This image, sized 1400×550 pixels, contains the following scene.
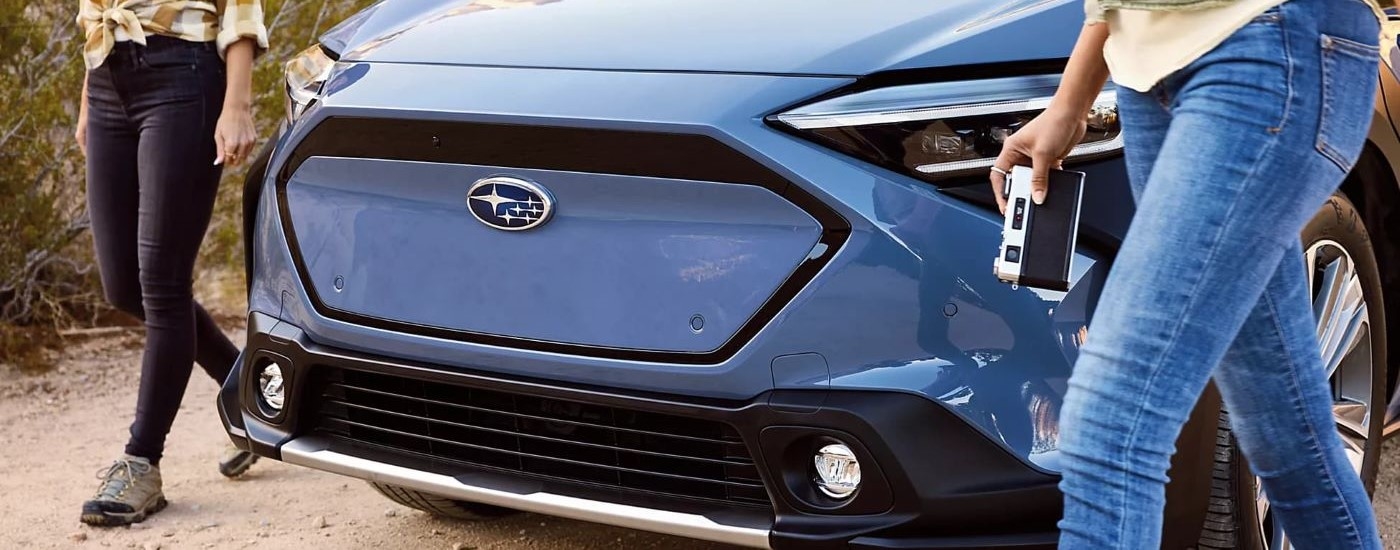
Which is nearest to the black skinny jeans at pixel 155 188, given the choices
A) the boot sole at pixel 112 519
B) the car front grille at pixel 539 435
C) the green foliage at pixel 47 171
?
the boot sole at pixel 112 519

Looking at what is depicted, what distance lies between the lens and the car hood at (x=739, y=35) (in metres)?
2.31

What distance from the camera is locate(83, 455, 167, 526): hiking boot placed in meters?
3.50

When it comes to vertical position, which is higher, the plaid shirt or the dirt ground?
the plaid shirt

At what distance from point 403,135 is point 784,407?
79 centimetres

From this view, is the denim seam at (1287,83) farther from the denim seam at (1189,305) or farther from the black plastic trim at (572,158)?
the black plastic trim at (572,158)

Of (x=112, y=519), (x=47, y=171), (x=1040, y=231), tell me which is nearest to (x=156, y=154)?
(x=112, y=519)

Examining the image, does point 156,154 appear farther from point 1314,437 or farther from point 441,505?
point 1314,437

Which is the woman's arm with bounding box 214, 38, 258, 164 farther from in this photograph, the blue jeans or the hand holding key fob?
the blue jeans

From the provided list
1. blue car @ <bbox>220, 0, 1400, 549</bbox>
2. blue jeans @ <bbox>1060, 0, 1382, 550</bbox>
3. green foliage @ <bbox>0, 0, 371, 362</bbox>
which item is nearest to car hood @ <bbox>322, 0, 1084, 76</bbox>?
blue car @ <bbox>220, 0, 1400, 549</bbox>

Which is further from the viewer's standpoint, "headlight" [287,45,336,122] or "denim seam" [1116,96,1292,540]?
"headlight" [287,45,336,122]

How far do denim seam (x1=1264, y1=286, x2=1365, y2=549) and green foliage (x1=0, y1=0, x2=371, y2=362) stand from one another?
4.42 metres

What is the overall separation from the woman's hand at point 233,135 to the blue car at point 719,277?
0.62 metres

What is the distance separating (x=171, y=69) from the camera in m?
3.41

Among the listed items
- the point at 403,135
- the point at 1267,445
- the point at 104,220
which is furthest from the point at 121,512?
the point at 1267,445
